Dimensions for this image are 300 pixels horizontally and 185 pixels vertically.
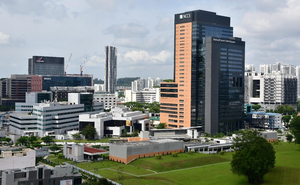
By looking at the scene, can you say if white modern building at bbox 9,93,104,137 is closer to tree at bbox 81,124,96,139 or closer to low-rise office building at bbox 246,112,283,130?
tree at bbox 81,124,96,139

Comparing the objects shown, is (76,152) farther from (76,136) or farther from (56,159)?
(76,136)

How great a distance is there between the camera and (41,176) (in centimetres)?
5716

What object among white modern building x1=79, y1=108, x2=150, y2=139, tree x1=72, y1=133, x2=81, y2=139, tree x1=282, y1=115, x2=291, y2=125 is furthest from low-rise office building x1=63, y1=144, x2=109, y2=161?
tree x1=282, y1=115, x2=291, y2=125

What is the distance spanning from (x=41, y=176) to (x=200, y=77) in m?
83.2

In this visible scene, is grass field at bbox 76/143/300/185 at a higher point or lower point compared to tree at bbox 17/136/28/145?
lower

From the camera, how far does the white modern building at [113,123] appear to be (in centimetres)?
12275

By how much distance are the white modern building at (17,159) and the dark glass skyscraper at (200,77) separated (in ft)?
225

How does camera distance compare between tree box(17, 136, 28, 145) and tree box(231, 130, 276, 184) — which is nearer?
tree box(231, 130, 276, 184)

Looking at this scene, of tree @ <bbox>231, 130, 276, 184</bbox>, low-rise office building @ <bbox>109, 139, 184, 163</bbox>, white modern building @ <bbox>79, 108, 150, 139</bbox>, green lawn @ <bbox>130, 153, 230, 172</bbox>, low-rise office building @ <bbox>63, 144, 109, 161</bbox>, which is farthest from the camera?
white modern building @ <bbox>79, 108, 150, 139</bbox>

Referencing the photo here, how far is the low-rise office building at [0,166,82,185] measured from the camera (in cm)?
5553

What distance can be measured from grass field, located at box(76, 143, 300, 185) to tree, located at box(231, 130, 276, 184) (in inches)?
97.5

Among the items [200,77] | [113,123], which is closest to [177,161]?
[113,123]

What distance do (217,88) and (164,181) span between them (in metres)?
68.6

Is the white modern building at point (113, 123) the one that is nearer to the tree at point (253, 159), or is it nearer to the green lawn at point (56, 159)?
the green lawn at point (56, 159)
